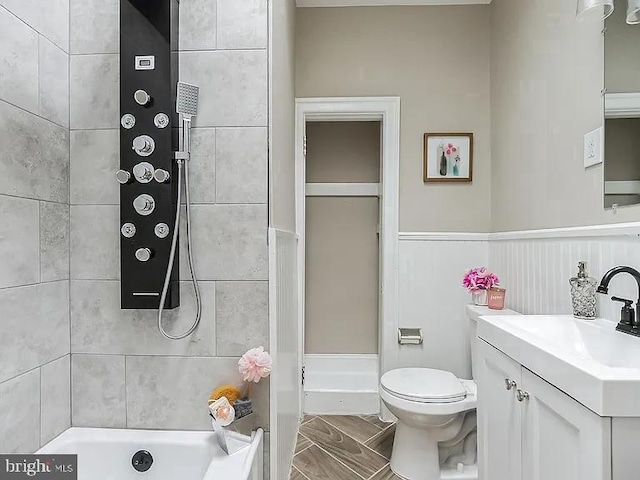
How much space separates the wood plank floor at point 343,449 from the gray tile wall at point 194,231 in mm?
857

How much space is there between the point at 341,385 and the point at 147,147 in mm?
2308

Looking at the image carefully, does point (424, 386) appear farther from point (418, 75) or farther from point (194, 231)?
point (418, 75)

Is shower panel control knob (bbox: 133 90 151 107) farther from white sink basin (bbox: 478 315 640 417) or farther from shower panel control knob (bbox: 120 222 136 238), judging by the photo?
white sink basin (bbox: 478 315 640 417)

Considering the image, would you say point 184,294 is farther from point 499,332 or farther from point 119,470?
point 499,332

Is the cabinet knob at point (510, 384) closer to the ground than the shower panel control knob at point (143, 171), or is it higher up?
closer to the ground

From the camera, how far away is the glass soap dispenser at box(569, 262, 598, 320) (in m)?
1.56

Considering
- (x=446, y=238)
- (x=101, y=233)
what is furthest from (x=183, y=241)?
(x=446, y=238)

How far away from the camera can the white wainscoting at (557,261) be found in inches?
56.9

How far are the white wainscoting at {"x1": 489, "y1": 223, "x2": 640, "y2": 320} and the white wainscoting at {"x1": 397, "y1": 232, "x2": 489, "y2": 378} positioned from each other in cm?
18

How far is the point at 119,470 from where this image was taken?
1.67 m

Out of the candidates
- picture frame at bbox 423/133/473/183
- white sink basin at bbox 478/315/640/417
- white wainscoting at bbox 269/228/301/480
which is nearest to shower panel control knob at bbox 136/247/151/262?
white wainscoting at bbox 269/228/301/480

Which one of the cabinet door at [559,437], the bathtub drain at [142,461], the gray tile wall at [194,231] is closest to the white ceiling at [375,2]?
the gray tile wall at [194,231]

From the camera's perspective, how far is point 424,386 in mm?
2311

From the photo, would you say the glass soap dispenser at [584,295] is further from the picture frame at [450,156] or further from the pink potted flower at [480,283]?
the picture frame at [450,156]
